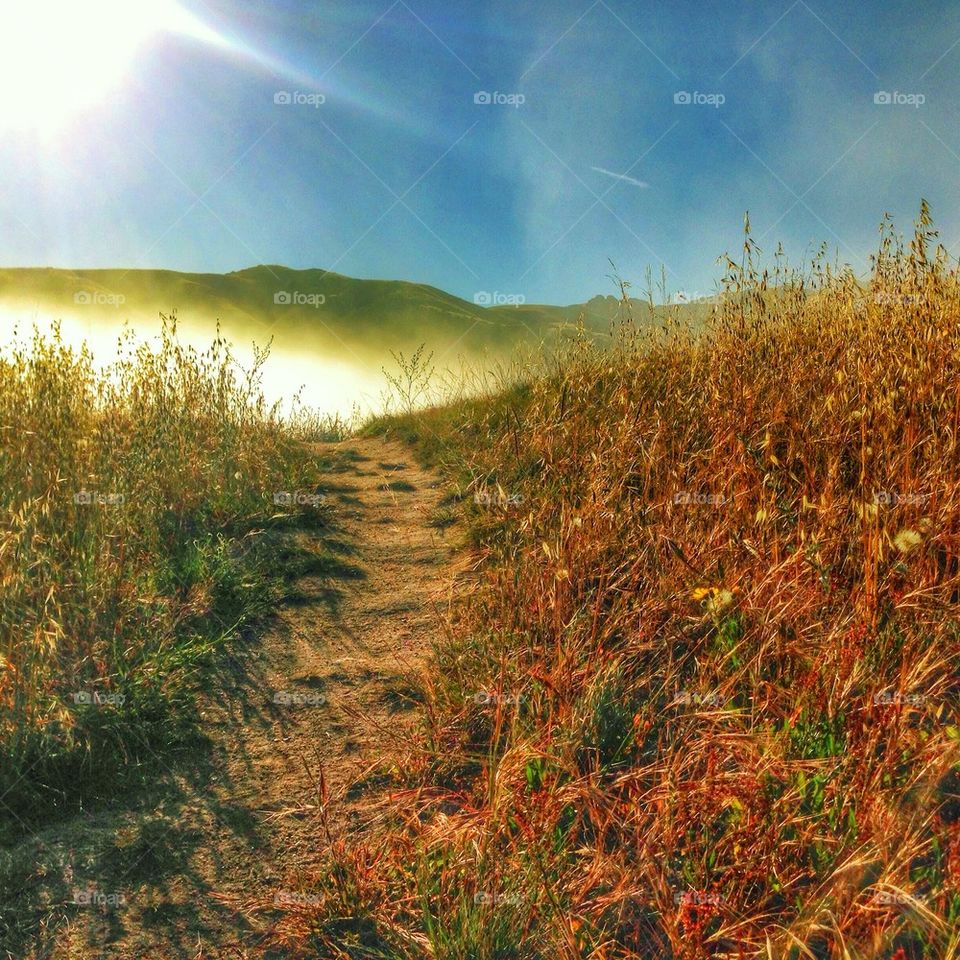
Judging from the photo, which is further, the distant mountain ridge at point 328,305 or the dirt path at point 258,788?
the distant mountain ridge at point 328,305

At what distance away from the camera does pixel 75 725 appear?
337cm

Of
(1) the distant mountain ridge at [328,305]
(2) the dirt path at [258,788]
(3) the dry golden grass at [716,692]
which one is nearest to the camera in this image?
(3) the dry golden grass at [716,692]

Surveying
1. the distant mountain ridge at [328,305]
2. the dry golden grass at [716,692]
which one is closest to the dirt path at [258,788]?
the dry golden grass at [716,692]

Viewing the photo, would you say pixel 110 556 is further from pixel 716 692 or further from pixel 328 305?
pixel 328 305

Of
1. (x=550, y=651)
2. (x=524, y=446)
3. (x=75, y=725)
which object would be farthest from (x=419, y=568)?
(x=75, y=725)

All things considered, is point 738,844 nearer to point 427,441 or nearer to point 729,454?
point 729,454

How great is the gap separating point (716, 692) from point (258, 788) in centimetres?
189

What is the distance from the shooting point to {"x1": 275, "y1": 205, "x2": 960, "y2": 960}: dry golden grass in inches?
86.3

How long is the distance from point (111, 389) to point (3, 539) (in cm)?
230

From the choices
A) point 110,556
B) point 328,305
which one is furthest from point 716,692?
point 328,305

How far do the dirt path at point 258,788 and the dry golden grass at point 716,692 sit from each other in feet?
0.84

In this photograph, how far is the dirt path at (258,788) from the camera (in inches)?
102

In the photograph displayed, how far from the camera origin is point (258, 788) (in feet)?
10.5

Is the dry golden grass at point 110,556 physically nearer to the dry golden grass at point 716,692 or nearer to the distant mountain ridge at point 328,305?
the dry golden grass at point 716,692
